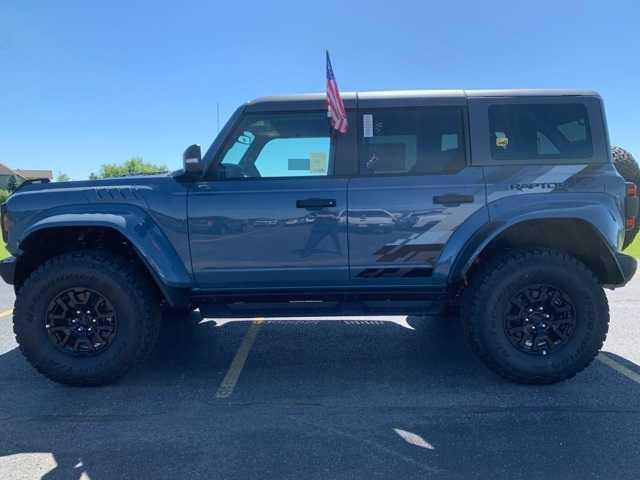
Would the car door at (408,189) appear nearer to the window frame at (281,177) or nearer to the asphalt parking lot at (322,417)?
the window frame at (281,177)

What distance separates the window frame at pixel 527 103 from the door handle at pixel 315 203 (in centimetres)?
112

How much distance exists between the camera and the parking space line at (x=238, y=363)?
3512 millimetres

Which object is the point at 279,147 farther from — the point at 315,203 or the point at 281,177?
the point at 315,203

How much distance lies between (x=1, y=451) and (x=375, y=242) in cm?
268

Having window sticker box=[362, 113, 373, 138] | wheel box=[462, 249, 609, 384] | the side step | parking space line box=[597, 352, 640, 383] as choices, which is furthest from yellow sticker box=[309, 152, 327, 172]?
Answer: parking space line box=[597, 352, 640, 383]

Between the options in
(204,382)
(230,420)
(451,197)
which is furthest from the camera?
(204,382)

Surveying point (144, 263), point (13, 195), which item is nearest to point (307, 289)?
→ point (144, 263)

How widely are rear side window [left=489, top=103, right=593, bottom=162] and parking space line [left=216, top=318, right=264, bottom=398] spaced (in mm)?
2668

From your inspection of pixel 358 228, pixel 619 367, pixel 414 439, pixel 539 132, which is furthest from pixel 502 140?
pixel 414 439

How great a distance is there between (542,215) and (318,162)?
67.0 inches

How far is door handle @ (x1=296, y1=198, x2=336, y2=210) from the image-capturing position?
3.44 metres

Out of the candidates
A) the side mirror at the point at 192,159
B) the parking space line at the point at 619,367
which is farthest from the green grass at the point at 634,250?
the side mirror at the point at 192,159

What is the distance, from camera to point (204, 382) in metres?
3.67

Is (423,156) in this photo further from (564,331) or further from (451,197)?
(564,331)
